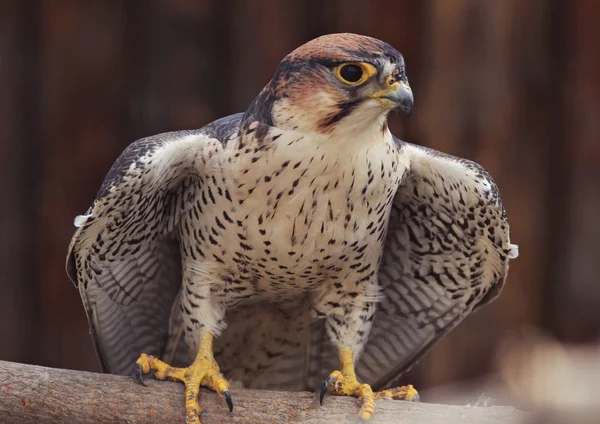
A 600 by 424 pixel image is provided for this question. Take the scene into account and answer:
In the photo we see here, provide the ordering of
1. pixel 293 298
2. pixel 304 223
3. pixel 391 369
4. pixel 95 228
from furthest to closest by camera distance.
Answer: pixel 391 369
pixel 293 298
pixel 95 228
pixel 304 223

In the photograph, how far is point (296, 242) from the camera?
8.29 ft

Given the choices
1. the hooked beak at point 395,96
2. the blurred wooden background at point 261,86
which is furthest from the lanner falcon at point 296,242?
the blurred wooden background at point 261,86

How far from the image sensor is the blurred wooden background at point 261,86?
3.86 metres

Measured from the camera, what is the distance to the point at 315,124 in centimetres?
235

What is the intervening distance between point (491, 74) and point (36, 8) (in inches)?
86.0

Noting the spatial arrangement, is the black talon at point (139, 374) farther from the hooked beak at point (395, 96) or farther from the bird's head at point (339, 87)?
the hooked beak at point (395, 96)

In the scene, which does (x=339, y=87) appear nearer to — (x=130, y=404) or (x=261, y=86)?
(x=130, y=404)

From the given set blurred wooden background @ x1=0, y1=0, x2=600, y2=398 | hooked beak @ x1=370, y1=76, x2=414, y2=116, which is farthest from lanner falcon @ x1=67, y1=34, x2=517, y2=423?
blurred wooden background @ x1=0, y1=0, x2=600, y2=398

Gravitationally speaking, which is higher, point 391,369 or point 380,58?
point 380,58

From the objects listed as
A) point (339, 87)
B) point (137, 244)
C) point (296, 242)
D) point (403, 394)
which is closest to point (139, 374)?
point (137, 244)

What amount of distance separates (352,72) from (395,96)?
0.48 feet

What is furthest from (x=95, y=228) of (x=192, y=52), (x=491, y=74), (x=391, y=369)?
(x=491, y=74)

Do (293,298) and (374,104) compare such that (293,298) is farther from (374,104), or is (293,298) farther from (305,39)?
(305,39)

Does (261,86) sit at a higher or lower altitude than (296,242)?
higher
